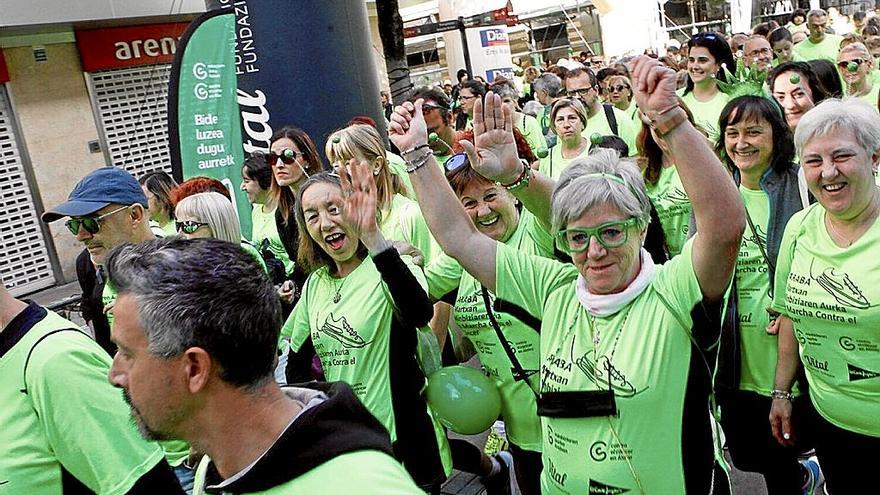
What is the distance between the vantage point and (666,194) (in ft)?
13.8

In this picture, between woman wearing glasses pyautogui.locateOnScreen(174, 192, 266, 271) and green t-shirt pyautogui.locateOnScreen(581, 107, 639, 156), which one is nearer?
woman wearing glasses pyautogui.locateOnScreen(174, 192, 266, 271)

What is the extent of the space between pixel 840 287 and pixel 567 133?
3392 millimetres

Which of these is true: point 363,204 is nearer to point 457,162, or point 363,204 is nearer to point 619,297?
point 457,162

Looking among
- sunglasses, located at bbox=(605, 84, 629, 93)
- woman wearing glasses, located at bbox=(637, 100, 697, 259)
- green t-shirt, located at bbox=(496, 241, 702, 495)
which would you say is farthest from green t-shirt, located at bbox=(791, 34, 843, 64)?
green t-shirt, located at bbox=(496, 241, 702, 495)

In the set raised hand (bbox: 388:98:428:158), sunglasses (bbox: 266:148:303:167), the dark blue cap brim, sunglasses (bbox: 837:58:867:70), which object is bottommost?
sunglasses (bbox: 837:58:867:70)

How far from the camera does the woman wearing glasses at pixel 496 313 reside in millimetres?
3096

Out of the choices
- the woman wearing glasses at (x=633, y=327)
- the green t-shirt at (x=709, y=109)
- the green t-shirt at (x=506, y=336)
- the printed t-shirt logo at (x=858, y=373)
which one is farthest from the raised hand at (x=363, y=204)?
the green t-shirt at (x=709, y=109)

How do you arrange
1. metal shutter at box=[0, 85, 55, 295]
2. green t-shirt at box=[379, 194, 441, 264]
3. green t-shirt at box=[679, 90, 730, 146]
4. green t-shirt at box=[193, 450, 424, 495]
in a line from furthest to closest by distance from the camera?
metal shutter at box=[0, 85, 55, 295]
green t-shirt at box=[679, 90, 730, 146]
green t-shirt at box=[379, 194, 441, 264]
green t-shirt at box=[193, 450, 424, 495]

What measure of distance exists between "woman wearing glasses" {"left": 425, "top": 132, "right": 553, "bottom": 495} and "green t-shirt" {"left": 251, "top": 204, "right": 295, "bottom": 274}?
70.9 inches

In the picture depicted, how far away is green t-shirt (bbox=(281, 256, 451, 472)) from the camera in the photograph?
3.03 meters

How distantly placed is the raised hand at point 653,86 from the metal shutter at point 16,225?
35.6 feet

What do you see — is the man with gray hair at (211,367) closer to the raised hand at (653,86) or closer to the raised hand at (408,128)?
the raised hand at (653,86)

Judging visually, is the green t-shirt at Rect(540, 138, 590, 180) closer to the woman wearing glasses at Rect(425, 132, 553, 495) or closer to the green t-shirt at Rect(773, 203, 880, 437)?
the woman wearing glasses at Rect(425, 132, 553, 495)

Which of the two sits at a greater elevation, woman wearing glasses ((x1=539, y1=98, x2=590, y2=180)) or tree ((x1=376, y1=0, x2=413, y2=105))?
tree ((x1=376, y1=0, x2=413, y2=105))
